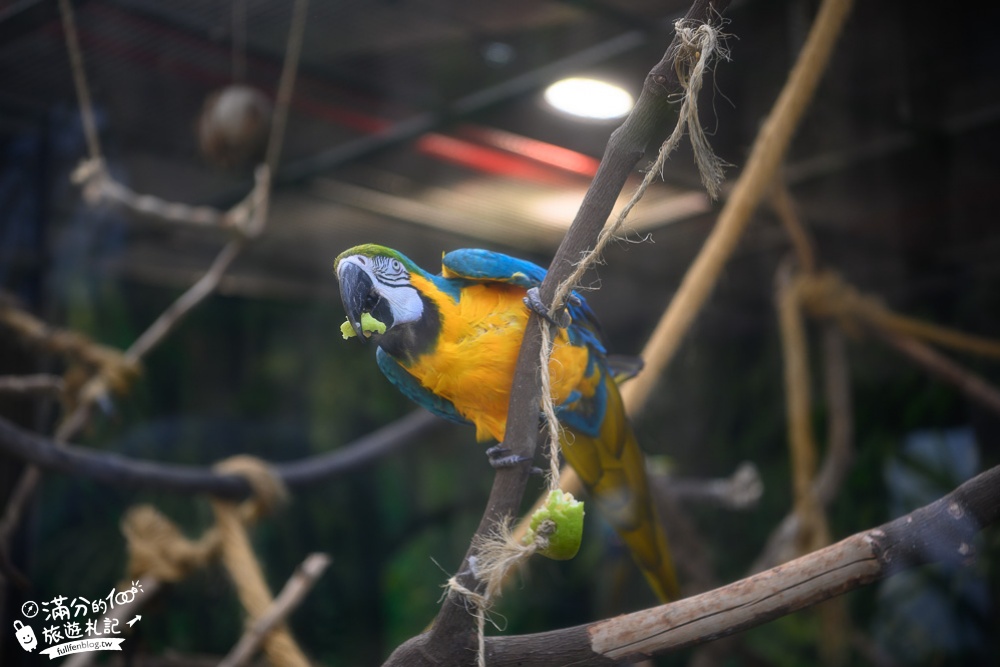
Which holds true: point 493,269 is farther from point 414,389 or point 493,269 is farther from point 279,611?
point 279,611

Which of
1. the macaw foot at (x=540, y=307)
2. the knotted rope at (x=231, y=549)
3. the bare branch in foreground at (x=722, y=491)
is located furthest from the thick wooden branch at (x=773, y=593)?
the bare branch in foreground at (x=722, y=491)

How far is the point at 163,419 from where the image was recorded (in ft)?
5.57

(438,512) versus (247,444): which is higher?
(247,444)

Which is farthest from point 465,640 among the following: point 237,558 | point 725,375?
point 725,375

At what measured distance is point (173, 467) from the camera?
134 centimetres

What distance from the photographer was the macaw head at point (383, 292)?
1.65 ft

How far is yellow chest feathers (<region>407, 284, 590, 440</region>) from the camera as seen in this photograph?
56 centimetres

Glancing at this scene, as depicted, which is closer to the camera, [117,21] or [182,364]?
[117,21]

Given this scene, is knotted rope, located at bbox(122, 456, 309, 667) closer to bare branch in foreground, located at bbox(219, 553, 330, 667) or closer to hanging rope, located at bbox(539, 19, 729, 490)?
bare branch in foreground, located at bbox(219, 553, 330, 667)

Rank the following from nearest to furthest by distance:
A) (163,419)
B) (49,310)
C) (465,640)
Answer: (465,640) < (49,310) < (163,419)

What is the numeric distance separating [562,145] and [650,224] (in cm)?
28

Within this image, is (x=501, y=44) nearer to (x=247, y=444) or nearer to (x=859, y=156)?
(x=859, y=156)

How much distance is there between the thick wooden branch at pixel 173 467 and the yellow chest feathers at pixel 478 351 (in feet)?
2.66

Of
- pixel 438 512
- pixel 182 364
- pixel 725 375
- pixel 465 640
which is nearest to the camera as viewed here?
pixel 465 640
